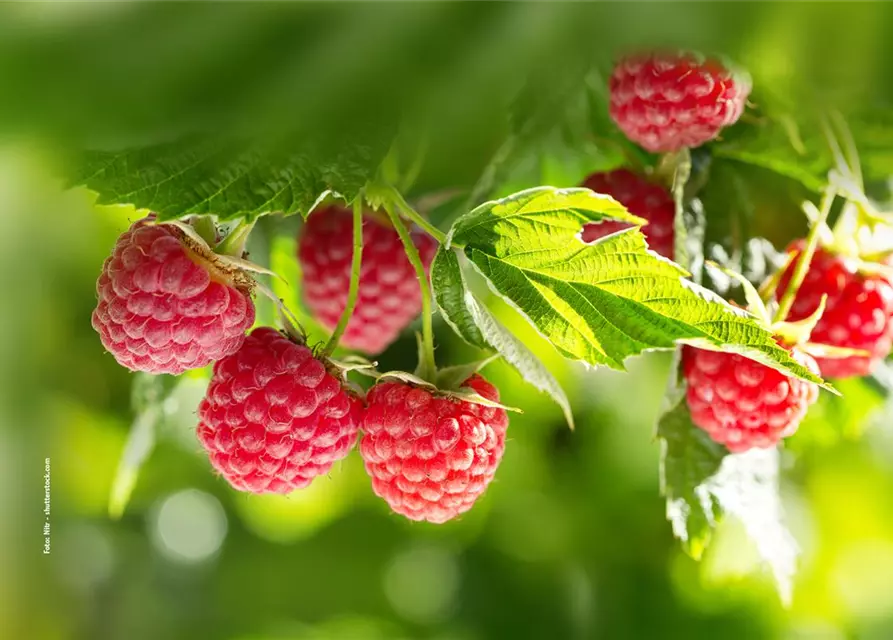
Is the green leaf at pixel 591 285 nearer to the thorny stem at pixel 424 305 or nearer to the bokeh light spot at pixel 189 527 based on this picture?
the thorny stem at pixel 424 305

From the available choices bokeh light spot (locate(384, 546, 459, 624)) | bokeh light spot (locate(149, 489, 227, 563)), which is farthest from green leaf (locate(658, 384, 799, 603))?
bokeh light spot (locate(149, 489, 227, 563))

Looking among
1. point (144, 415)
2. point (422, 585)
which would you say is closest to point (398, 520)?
point (422, 585)

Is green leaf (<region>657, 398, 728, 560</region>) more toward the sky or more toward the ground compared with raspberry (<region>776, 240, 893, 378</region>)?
more toward the ground

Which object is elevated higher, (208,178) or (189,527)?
(208,178)

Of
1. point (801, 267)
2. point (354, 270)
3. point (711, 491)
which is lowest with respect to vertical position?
point (711, 491)

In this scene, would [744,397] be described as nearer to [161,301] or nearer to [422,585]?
[161,301]

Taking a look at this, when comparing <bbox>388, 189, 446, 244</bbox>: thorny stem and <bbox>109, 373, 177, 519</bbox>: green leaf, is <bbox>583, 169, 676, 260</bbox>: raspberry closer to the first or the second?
<bbox>388, 189, 446, 244</bbox>: thorny stem
